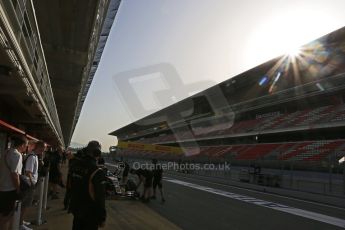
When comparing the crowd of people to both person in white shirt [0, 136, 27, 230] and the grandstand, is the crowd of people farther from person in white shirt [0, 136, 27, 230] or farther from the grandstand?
person in white shirt [0, 136, 27, 230]

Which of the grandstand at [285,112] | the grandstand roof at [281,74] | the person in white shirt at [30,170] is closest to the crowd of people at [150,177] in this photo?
the person in white shirt at [30,170]

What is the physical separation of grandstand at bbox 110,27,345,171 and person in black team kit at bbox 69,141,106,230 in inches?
672

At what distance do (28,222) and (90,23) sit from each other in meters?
6.79

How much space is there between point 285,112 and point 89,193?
141 feet

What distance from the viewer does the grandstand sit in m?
33.9

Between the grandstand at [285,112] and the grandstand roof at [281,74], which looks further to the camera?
the grandstand roof at [281,74]

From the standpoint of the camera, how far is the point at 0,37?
625 centimetres

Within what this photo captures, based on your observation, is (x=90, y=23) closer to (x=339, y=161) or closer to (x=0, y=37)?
(x=0, y=37)

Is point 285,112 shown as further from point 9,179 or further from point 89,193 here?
point 89,193

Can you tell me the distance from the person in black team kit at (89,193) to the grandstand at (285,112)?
672 inches

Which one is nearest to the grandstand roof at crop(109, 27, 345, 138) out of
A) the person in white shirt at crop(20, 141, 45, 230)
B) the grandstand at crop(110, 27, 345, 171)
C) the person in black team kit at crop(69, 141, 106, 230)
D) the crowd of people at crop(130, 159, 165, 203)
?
the grandstand at crop(110, 27, 345, 171)

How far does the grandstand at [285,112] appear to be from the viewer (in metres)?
33.9

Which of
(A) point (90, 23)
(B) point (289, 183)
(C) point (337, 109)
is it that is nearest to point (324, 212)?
(B) point (289, 183)

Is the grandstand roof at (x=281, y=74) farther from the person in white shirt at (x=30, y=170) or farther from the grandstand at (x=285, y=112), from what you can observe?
the person in white shirt at (x=30, y=170)
